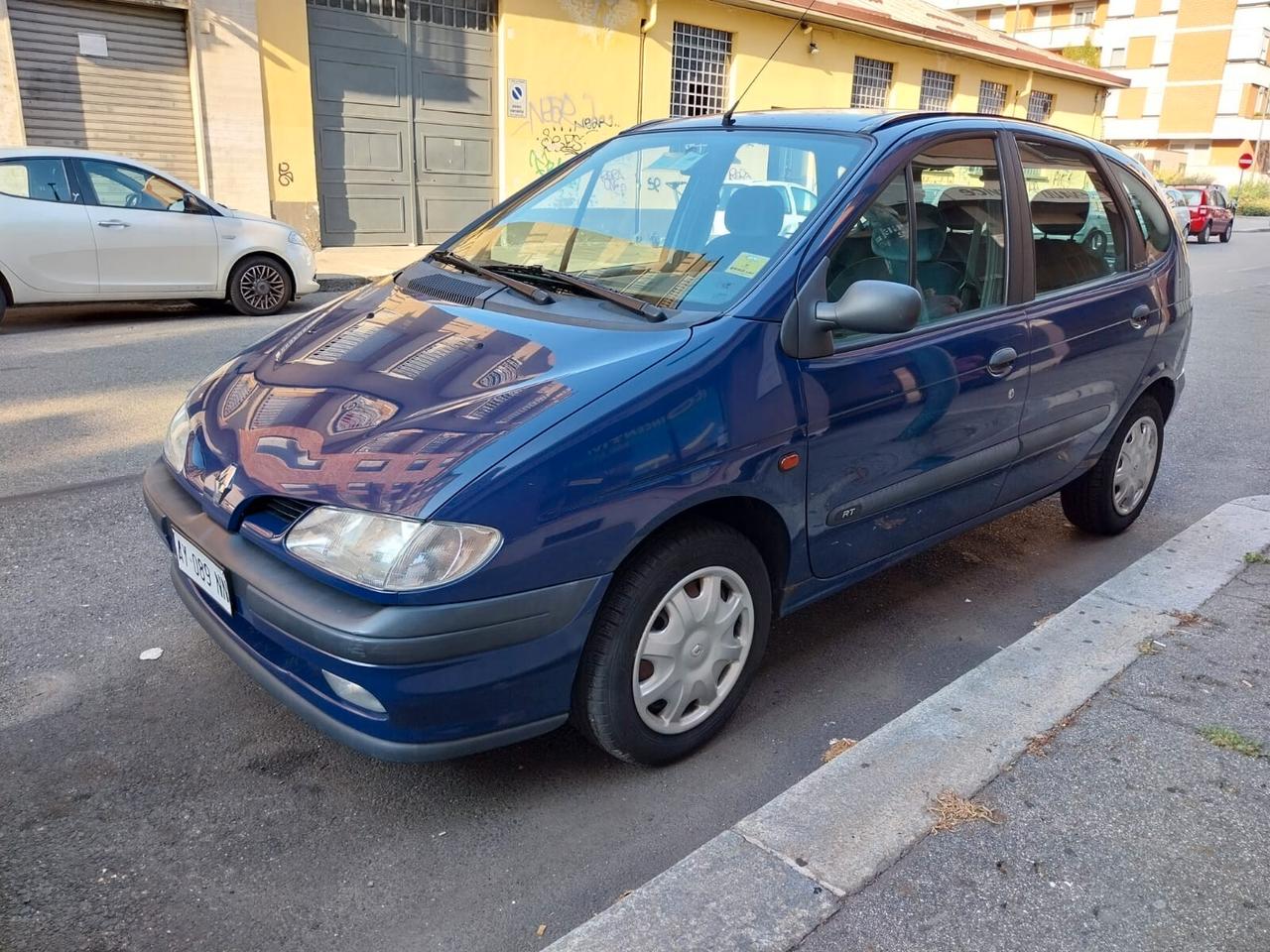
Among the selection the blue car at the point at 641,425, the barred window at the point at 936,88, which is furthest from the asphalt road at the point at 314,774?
the barred window at the point at 936,88

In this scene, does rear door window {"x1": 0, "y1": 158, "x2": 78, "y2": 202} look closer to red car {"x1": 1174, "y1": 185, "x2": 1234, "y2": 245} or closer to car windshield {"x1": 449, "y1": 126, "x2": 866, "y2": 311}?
car windshield {"x1": 449, "y1": 126, "x2": 866, "y2": 311}

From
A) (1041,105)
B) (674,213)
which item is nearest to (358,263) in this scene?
(674,213)

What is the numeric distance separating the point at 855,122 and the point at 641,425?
1568 millimetres

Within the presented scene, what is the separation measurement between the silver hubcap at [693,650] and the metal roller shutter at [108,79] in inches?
477

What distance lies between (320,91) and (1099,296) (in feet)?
42.6

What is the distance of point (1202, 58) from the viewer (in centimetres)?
5809

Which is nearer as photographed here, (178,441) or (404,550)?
(404,550)

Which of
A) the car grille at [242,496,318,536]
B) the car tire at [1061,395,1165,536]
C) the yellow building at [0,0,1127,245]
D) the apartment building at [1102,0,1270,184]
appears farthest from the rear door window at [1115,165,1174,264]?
the apartment building at [1102,0,1270,184]

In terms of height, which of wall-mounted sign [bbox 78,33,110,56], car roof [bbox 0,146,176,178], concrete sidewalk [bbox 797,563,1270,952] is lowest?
concrete sidewalk [bbox 797,563,1270,952]

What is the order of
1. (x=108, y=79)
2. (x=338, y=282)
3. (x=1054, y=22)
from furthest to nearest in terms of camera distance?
(x=1054, y=22) < (x=108, y=79) < (x=338, y=282)

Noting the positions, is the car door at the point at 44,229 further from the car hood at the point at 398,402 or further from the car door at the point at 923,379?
the car door at the point at 923,379

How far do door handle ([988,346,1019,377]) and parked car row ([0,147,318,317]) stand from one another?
8.20 metres

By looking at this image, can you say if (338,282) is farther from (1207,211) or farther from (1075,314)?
(1207,211)

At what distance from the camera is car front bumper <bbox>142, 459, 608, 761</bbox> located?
2.23 meters
